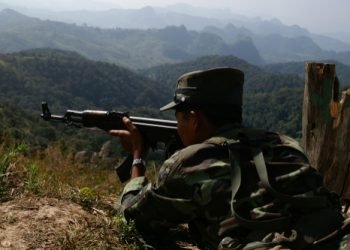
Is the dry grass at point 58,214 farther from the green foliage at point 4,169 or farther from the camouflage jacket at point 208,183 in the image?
the camouflage jacket at point 208,183

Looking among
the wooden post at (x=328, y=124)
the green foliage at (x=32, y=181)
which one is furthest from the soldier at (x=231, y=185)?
the wooden post at (x=328, y=124)

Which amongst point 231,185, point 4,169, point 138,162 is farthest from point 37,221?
point 231,185

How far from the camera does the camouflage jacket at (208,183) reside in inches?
113

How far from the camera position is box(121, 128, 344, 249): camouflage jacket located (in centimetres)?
288

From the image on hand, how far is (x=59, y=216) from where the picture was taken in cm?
386

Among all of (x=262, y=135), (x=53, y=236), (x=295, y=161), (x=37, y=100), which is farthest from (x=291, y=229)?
(x=37, y=100)

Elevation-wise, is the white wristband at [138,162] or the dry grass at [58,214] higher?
the white wristband at [138,162]

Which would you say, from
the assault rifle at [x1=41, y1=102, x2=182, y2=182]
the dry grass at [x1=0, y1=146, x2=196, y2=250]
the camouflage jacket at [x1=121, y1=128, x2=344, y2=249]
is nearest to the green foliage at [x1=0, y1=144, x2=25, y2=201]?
the dry grass at [x1=0, y1=146, x2=196, y2=250]

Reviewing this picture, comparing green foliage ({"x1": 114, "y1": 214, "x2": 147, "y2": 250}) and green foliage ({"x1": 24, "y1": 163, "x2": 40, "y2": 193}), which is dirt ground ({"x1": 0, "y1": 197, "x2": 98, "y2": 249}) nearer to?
green foliage ({"x1": 24, "y1": 163, "x2": 40, "y2": 193})

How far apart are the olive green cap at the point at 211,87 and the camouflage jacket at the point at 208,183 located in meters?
0.25

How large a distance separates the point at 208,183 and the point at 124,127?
5.23 feet

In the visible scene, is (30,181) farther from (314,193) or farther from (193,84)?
(314,193)

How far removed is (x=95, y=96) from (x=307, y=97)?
195 metres

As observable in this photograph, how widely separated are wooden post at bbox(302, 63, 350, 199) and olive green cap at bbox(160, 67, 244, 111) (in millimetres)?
2348
